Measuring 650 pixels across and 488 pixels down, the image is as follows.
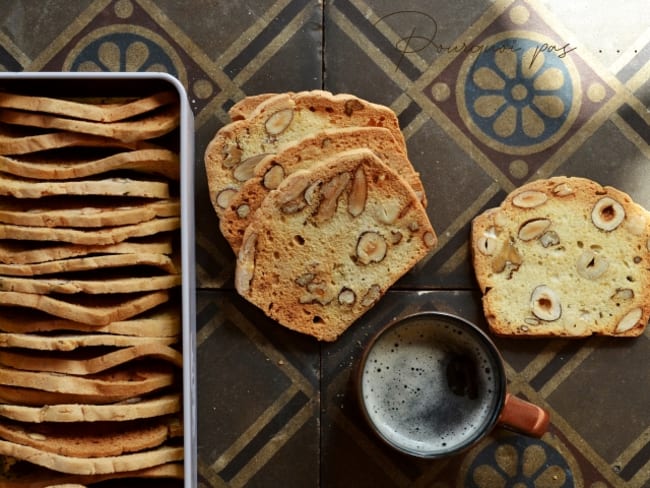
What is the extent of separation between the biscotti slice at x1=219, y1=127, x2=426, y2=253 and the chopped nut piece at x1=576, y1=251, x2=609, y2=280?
42 cm

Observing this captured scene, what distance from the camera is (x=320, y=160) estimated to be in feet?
4.48

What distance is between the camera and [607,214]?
1.44 metres

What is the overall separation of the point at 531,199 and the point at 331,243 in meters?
0.40

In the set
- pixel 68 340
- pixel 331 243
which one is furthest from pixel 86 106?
pixel 331 243

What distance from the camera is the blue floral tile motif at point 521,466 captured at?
57.2 inches

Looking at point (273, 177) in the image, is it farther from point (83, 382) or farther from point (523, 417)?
point (523, 417)

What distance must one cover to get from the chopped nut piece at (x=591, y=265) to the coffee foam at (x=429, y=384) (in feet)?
0.89

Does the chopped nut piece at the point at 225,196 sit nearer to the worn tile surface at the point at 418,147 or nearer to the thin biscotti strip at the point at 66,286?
the worn tile surface at the point at 418,147

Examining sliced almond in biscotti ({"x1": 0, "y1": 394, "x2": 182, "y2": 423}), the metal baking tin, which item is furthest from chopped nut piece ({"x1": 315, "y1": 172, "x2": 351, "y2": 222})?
sliced almond in biscotti ({"x1": 0, "y1": 394, "x2": 182, "y2": 423})

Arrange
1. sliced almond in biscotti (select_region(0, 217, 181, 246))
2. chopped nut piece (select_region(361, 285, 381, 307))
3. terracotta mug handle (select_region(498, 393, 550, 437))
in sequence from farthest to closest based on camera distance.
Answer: chopped nut piece (select_region(361, 285, 381, 307)) < terracotta mug handle (select_region(498, 393, 550, 437)) < sliced almond in biscotti (select_region(0, 217, 181, 246))

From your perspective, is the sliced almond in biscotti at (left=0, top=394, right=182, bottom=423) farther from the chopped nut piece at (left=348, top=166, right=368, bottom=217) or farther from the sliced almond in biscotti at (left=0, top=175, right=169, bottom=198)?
the chopped nut piece at (left=348, top=166, right=368, bottom=217)

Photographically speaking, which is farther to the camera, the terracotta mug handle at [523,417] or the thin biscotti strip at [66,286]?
the terracotta mug handle at [523,417]

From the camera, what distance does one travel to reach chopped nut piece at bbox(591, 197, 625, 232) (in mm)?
1437

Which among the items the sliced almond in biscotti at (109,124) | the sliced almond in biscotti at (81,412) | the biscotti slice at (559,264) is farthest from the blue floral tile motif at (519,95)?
the sliced almond in biscotti at (81,412)
